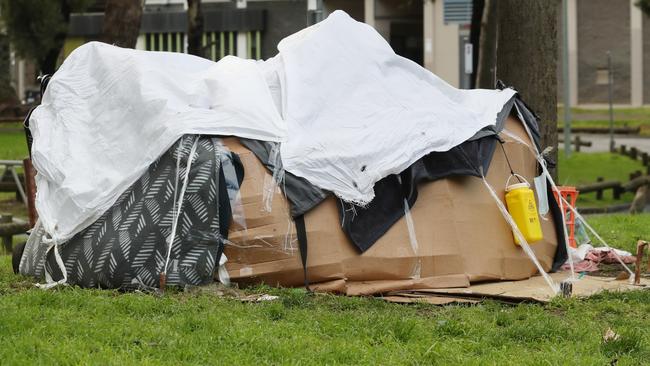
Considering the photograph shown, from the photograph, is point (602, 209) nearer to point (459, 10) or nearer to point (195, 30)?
point (195, 30)

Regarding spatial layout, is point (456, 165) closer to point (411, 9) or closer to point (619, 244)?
point (619, 244)

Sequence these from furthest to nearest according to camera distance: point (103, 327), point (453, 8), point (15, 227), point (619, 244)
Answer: point (453, 8)
point (15, 227)
point (619, 244)
point (103, 327)

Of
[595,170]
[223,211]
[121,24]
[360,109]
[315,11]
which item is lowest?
[595,170]

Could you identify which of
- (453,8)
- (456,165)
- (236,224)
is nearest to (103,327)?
(236,224)

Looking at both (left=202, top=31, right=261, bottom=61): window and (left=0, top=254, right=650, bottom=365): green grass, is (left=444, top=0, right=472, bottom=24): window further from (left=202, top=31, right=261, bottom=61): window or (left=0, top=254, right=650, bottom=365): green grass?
(left=0, top=254, right=650, bottom=365): green grass

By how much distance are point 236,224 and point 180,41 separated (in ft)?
147

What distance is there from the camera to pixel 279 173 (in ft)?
27.4

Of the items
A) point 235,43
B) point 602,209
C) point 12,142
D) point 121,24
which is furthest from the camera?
point 235,43

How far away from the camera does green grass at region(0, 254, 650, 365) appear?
239 inches

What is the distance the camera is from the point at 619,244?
11477 mm

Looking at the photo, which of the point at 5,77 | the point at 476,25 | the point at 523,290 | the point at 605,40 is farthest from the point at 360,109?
the point at 605,40

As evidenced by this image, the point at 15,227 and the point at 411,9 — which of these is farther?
the point at 411,9

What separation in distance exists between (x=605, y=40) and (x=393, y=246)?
44.4 m

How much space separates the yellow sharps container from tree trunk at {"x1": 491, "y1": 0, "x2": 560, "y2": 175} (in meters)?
3.57
